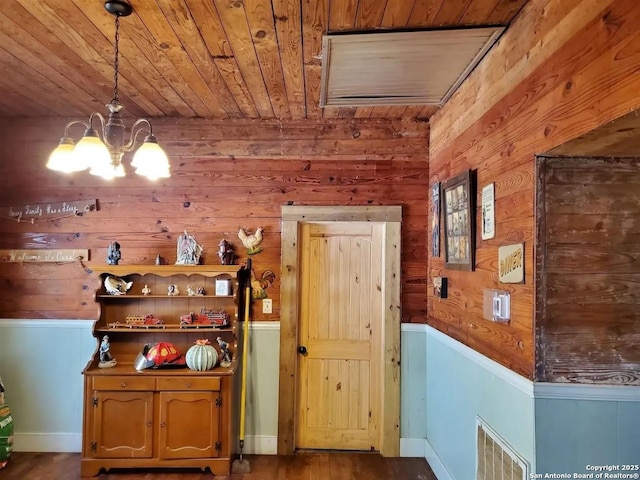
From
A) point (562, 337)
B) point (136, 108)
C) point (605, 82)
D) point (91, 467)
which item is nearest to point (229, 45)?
point (136, 108)

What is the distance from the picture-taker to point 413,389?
11.1 feet

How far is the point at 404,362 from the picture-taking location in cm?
339

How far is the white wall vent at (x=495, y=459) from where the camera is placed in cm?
183

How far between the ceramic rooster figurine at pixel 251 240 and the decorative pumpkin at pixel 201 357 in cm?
81

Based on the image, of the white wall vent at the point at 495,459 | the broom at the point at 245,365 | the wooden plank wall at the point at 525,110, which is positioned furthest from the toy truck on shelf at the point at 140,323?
the white wall vent at the point at 495,459

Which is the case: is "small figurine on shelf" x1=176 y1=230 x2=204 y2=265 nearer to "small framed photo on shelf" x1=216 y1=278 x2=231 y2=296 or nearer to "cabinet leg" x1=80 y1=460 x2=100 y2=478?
"small framed photo on shelf" x1=216 y1=278 x2=231 y2=296

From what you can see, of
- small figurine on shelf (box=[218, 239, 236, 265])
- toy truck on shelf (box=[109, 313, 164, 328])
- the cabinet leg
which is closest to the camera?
the cabinet leg

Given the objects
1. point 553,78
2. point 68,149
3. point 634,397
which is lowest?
point 634,397

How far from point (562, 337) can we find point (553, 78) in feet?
3.36

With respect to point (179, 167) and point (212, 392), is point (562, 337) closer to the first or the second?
point (212, 392)

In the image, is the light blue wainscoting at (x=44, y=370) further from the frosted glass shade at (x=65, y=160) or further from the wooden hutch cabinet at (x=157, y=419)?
the frosted glass shade at (x=65, y=160)

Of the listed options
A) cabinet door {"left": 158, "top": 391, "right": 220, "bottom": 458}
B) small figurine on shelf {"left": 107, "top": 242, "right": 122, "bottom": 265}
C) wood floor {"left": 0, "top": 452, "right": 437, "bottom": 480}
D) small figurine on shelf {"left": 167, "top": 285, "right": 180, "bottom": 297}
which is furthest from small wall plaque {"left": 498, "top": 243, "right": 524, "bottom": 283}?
small figurine on shelf {"left": 107, "top": 242, "right": 122, "bottom": 265}

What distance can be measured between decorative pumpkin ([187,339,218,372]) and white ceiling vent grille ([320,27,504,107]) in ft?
6.38

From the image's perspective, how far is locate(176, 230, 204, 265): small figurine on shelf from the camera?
3289 mm
